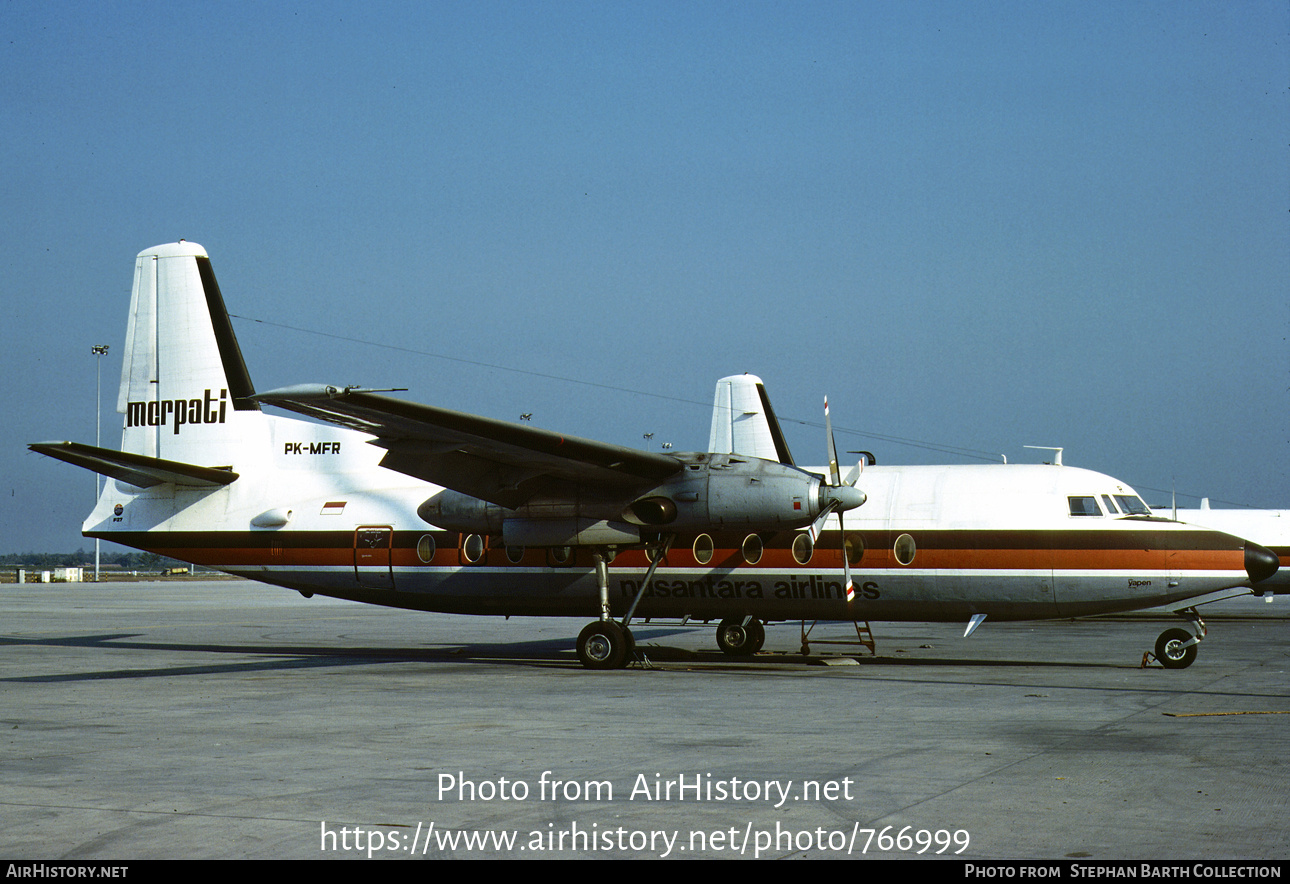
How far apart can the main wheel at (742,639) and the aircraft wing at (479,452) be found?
4.66m

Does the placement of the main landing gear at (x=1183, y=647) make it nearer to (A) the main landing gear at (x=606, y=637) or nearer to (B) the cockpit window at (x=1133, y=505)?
(B) the cockpit window at (x=1133, y=505)

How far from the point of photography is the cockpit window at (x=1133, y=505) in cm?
1838

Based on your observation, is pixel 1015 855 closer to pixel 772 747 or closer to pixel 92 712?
pixel 772 747

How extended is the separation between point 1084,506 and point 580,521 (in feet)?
26.3

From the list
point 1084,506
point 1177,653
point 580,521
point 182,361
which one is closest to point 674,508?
point 580,521

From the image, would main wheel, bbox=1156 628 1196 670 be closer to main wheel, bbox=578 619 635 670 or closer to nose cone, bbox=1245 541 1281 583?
nose cone, bbox=1245 541 1281 583

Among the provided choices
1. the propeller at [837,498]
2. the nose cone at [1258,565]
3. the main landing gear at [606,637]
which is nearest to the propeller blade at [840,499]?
the propeller at [837,498]

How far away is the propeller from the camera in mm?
17734

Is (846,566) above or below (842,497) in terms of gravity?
below

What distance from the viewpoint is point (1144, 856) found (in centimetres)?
642

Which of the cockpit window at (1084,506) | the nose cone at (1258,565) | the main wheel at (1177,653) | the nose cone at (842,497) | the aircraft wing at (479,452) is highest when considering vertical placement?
the aircraft wing at (479,452)

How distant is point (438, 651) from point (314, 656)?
2613 mm

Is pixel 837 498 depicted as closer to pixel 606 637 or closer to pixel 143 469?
pixel 606 637

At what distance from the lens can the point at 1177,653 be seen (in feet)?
60.2
